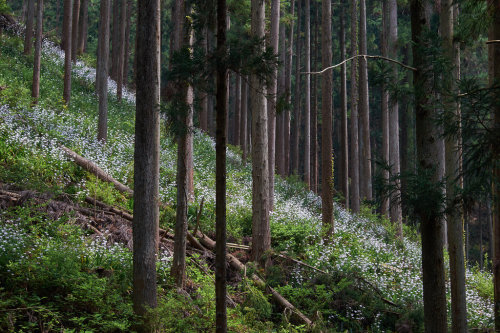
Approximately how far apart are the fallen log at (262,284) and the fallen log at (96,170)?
2249mm

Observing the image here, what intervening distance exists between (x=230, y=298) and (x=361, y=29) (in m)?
16.4

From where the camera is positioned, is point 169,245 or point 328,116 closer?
point 169,245

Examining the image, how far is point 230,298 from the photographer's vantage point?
761 centimetres

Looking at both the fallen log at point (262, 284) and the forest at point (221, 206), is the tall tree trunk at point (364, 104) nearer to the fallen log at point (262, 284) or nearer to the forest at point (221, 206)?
the forest at point (221, 206)

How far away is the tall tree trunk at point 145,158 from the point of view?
578 centimetres

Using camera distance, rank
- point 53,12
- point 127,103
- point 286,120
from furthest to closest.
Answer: point 53,12 < point 286,120 < point 127,103

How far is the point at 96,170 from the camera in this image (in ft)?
34.3

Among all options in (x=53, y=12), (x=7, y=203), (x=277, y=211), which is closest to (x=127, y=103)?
(x=277, y=211)

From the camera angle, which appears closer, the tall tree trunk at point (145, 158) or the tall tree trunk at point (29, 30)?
the tall tree trunk at point (145, 158)

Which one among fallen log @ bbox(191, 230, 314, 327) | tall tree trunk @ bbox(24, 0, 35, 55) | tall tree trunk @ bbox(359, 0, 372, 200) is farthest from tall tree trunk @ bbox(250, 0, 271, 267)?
tall tree trunk @ bbox(24, 0, 35, 55)

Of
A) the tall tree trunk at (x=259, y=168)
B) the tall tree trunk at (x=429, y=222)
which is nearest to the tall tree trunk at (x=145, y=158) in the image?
the tall tree trunk at (x=429, y=222)

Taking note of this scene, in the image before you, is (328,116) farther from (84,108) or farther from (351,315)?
(84,108)

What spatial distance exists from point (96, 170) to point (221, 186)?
253 inches

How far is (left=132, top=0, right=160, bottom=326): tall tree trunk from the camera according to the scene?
5.78 metres
